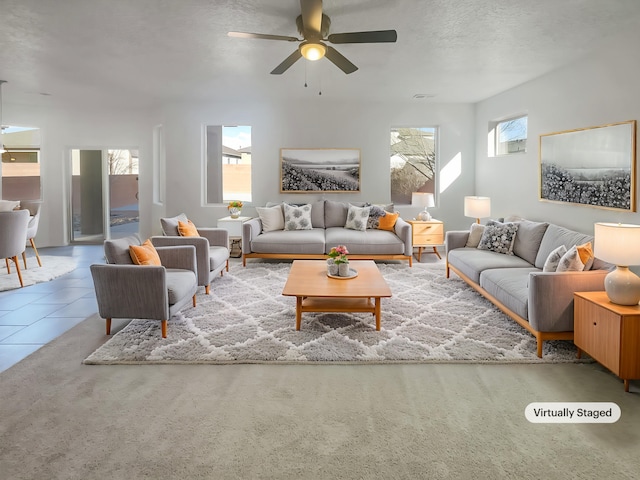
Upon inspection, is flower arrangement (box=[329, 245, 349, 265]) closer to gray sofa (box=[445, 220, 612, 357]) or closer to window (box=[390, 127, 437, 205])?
gray sofa (box=[445, 220, 612, 357])

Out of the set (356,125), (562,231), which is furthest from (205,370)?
(356,125)

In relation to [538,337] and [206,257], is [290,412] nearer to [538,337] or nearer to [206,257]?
[538,337]

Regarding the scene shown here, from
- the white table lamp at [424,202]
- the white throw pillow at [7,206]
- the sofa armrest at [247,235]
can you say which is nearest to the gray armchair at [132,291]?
the sofa armrest at [247,235]

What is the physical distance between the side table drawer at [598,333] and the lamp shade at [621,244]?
1.13ft

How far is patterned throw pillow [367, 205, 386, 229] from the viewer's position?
727cm

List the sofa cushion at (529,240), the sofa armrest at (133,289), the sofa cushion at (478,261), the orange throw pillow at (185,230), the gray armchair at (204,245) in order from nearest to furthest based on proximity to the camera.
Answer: the sofa armrest at (133,289) → the sofa cushion at (478,261) → the sofa cushion at (529,240) → the gray armchair at (204,245) → the orange throw pillow at (185,230)

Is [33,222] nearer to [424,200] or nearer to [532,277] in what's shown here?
[424,200]

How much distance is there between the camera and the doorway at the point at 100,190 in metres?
8.95

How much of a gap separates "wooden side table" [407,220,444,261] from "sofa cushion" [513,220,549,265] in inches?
80.7

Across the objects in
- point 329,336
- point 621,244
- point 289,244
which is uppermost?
point 621,244

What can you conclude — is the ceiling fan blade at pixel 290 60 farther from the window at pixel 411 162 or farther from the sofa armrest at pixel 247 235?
the window at pixel 411 162

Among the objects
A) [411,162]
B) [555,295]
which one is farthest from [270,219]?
[555,295]

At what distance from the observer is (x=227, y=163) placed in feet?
27.3

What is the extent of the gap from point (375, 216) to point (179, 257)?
3.66 meters
